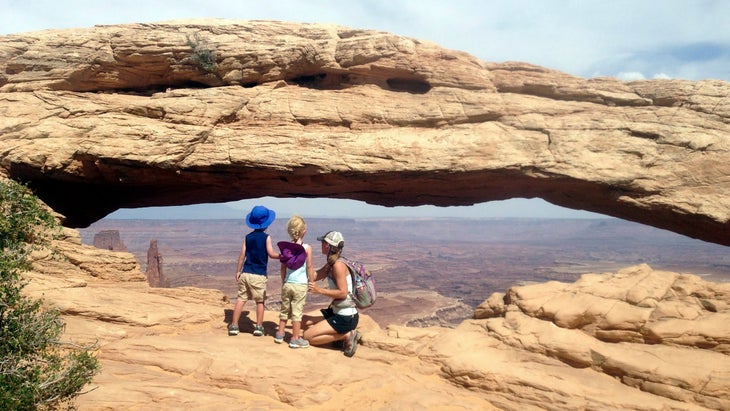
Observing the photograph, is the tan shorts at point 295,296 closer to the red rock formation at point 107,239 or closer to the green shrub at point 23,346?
the green shrub at point 23,346

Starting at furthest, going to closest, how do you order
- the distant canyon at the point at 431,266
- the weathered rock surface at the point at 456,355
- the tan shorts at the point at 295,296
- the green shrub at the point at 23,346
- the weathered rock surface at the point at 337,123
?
the distant canyon at the point at 431,266 → the weathered rock surface at the point at 337,123 → the tan shorts at the point at 295,296 → the weathered rock surface at the point at 456,355 → the green shrub at the point at 23,346

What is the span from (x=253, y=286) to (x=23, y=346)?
3.65 m

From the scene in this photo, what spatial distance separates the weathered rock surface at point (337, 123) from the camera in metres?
11.9

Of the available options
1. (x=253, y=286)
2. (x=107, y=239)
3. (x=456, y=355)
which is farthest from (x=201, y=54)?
(x=107, y=239)

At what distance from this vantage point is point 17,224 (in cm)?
691

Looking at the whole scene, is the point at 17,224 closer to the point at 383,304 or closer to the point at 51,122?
the point at 51,122

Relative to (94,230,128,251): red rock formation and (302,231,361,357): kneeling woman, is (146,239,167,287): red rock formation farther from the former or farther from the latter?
(302,231,361,357): kneeling woman

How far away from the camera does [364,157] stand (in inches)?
491

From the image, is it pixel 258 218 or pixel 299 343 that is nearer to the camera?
pixel 299 343

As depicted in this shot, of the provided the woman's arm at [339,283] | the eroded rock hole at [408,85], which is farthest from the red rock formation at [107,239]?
the woman's arm at [339,283]

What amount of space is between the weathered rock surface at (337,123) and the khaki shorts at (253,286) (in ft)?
15.1

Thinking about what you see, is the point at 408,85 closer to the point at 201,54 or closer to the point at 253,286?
the point at 201,54

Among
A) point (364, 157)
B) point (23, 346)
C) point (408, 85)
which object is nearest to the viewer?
point (23, 346)

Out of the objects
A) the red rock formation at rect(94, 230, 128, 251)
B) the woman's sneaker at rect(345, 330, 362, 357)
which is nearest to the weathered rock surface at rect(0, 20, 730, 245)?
the woman's sneaker at rect(345, 330, 362, 357)
